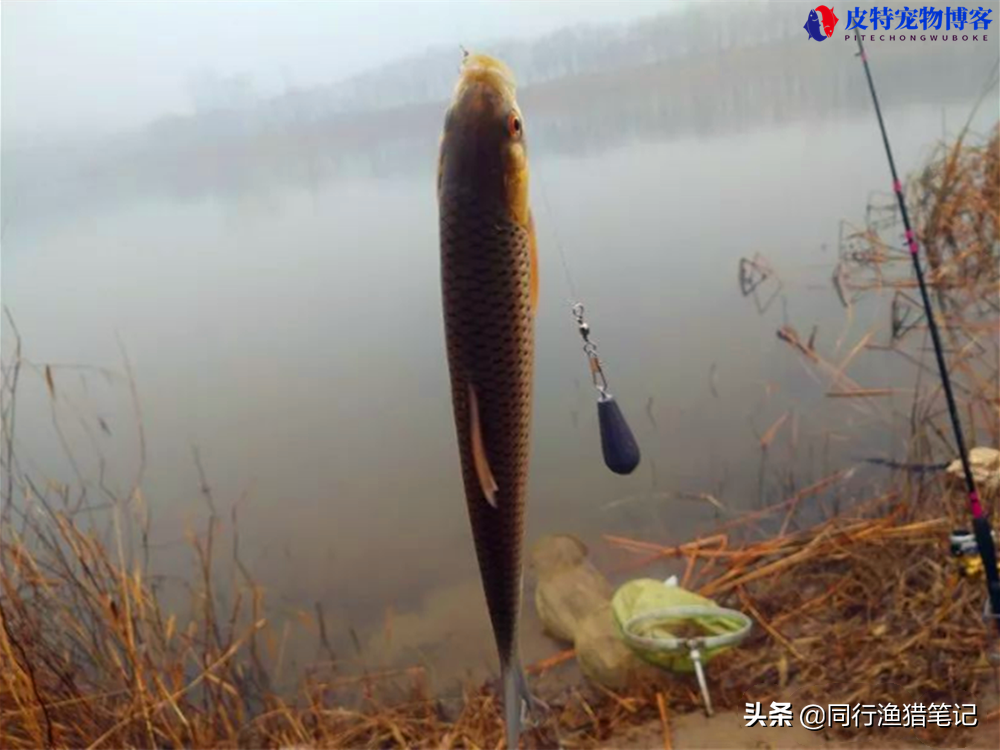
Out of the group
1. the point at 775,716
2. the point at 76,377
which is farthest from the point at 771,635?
the point at 76,377

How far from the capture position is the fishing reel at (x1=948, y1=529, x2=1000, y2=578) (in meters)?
2.02

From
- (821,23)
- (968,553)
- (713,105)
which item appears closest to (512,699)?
(968,553)

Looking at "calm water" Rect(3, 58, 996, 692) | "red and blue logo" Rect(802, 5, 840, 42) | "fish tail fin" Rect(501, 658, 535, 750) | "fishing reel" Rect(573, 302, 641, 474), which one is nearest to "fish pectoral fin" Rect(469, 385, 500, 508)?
"fishing reel" Rect(573, 302, 641, 474)

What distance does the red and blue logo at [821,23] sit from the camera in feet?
9.27

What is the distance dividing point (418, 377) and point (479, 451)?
309 centimetres

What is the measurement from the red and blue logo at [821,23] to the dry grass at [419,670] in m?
A: 1.38

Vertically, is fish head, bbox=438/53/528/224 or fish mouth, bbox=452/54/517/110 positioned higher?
fish mouth, bbox=452/54/517/110

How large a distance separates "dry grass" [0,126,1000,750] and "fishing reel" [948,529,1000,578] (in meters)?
0.10

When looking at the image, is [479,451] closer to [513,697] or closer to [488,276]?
[488,276]

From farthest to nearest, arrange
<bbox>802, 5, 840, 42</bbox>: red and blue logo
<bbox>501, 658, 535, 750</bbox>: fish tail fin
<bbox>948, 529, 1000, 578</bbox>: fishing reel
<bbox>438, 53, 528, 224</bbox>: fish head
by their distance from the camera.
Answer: <bbox>802, 5, 840, 42</bbox>: red and blue logo → <bbox>948, 529, 1000, 578</bbox>: fishing reel → <bbox>501, 658, 535, 750</bbox>: fish tail fin → <bbox>438, 53, 528, 224</bbox>: fish head

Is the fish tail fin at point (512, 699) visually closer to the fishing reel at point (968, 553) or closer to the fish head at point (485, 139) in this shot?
the fish head at point (485, 139)

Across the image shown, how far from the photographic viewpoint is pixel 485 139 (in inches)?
26.6

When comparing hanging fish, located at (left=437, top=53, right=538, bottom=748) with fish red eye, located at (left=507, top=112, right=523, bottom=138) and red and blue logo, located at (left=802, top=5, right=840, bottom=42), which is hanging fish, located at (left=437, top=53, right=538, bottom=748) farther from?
red and blue logo, located at (left=802, top=5, right=840, bottom=42)

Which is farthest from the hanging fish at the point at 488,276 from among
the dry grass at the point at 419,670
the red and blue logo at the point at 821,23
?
the red and blue logo at the point at 821,23
